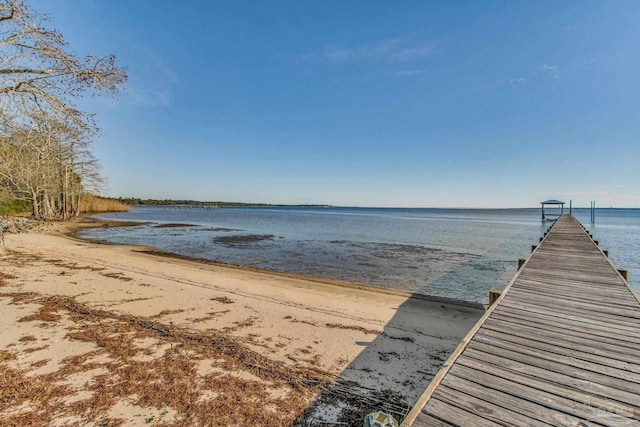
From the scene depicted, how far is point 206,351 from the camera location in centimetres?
446

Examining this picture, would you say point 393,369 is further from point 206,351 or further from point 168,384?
point 168,384

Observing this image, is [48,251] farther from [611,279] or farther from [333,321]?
[611,279]

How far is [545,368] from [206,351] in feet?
15.0

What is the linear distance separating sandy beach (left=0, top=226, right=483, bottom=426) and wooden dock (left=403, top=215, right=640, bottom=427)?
1094 millimetres

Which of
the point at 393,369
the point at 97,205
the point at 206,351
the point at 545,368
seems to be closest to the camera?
the point at 545,368

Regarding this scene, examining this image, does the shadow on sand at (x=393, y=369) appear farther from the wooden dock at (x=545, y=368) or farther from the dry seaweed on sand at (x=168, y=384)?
the wooden dock at (x=545, y=368)

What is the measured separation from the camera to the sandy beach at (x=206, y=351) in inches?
124

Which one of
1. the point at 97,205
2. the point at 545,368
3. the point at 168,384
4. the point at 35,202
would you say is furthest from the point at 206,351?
the point at 97,205

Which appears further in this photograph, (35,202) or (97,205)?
(97,205)

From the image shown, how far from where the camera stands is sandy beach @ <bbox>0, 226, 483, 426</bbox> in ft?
10.4

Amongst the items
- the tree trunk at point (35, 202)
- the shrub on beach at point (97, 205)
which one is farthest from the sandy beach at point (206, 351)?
the shrub on beach at point (97, 205)

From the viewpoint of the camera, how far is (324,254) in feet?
58.2

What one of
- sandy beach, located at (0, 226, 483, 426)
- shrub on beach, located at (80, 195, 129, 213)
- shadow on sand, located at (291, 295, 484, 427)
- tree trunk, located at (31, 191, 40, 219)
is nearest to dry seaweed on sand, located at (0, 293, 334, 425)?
sandy beach, located at (0, 226, 483, 426)

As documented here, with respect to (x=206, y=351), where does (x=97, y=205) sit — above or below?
above
